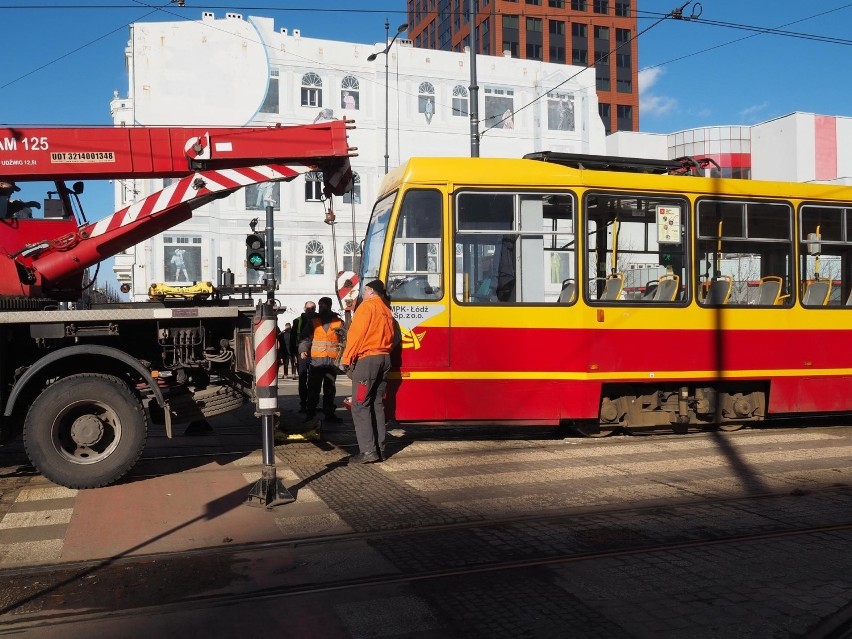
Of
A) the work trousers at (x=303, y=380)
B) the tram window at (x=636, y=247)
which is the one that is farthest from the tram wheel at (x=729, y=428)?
the work trousers at (x=303, y=380)

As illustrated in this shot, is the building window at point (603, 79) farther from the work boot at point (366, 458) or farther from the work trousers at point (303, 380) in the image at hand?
the work boot at point (366, 458)

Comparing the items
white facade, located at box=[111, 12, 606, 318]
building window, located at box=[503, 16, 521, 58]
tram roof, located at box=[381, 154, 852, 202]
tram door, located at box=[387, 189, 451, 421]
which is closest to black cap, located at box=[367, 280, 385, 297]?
tram door, located at box=[387, 189, 451, 421]

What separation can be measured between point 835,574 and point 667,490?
233cm

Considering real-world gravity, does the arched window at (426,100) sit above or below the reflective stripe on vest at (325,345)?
above

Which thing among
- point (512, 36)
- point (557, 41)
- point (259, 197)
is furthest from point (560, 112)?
point (557, 41)

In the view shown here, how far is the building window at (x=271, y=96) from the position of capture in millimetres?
40500

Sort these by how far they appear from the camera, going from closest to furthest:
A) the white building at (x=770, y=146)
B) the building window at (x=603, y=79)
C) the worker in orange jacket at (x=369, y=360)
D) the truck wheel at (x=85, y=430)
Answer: the truck wheel at (x=85, y=430) < the worker in orange jacket at (x=369, y=360) < the white building at (x=770, y=146) < the building window at (x=603, y=79)

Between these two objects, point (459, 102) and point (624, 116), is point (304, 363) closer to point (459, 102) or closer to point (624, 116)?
point (459, 102)

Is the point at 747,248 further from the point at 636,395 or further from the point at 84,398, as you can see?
the point at 84,398

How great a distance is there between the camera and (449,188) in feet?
30.3

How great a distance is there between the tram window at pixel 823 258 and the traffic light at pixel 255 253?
260 inches

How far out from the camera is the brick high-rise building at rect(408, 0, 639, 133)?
73688 millimetres

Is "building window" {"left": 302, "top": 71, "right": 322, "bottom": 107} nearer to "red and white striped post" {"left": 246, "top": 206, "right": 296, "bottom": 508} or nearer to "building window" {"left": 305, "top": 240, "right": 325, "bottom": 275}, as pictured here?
"building window" {"left": 305, "top": 240, "right": 325, "bottom": 275}

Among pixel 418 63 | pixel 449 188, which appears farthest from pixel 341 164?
pixel 418 63
